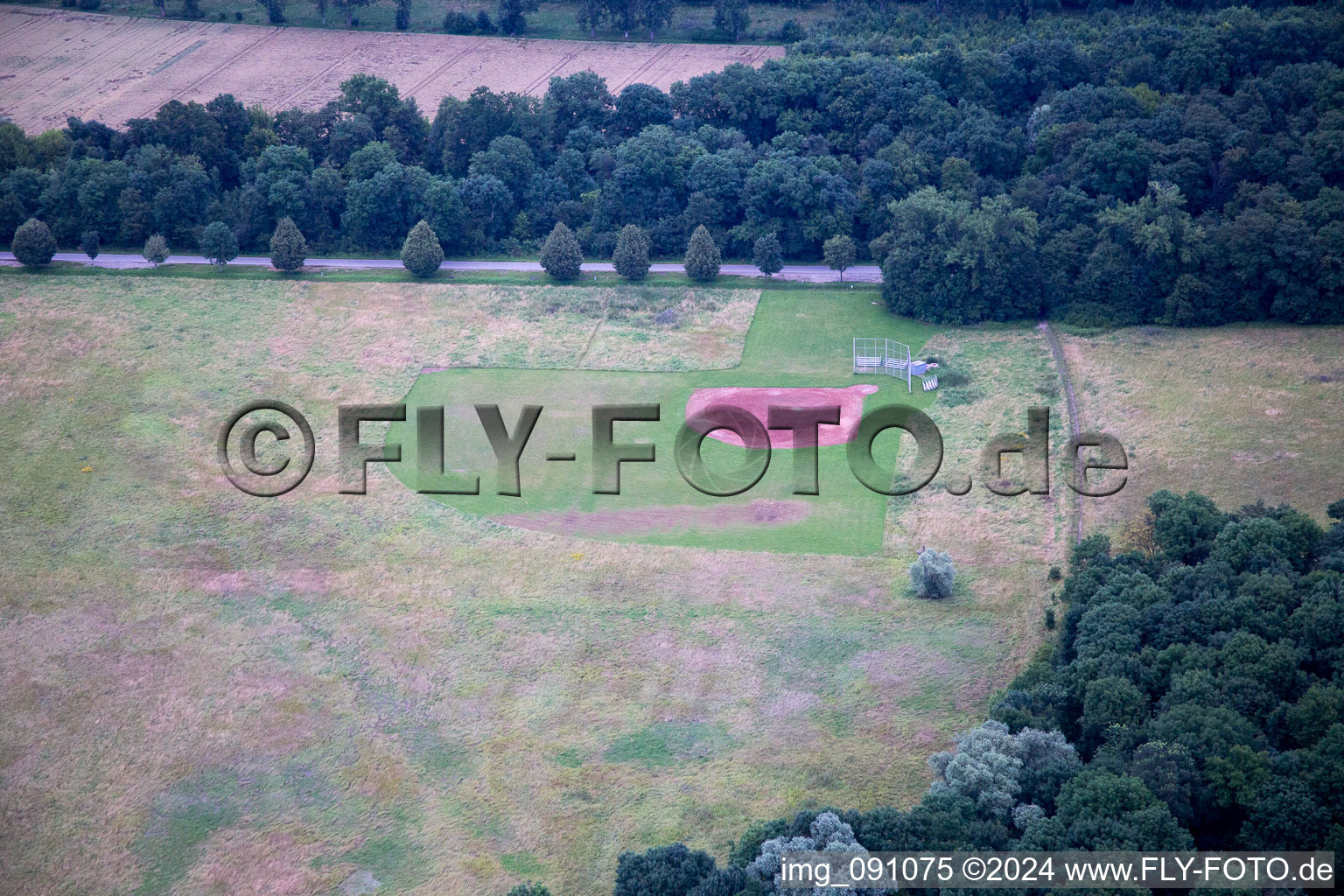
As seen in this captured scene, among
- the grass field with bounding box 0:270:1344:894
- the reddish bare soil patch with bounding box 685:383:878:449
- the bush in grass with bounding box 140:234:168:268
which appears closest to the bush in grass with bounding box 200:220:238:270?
the bush in grass with bounding box 140:234:168:268

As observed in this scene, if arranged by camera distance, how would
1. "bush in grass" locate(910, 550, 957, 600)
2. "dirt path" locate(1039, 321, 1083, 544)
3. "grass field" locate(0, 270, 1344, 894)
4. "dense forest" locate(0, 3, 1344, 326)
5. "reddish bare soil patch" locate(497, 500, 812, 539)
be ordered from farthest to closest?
"dense forest" locate(0, 3, 1344, 326) → "reddish bare soil patch" locate(497, 500, 812, 539) → "dirt path" locate(1039, 321, 1083, 544) → "bush in grass" locate(910, 550, 957, 600) → "grass field" locate(0, 270, 1344, 894)

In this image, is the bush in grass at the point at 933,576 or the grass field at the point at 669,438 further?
the grass field at the point at 669,438

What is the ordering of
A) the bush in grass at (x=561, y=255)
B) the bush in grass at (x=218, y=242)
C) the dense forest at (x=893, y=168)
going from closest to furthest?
the dense forest at (x=893, y=168), the bush in grass at (x=561, y=255), the bush in grass at (x=218, y=242)

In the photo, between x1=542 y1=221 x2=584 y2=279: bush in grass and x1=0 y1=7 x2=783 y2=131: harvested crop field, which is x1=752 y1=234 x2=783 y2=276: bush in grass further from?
x1=0 y1=7 x2=783 y2=131: harvested crop field

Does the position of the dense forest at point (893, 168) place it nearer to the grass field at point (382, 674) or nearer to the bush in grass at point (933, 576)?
the grass field at point (382, 674)

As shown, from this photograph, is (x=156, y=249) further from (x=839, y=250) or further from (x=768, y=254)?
(x=839, y=250)

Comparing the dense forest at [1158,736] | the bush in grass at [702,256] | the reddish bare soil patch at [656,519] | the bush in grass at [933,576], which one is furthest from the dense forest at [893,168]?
the dense forest at [1158,736]
